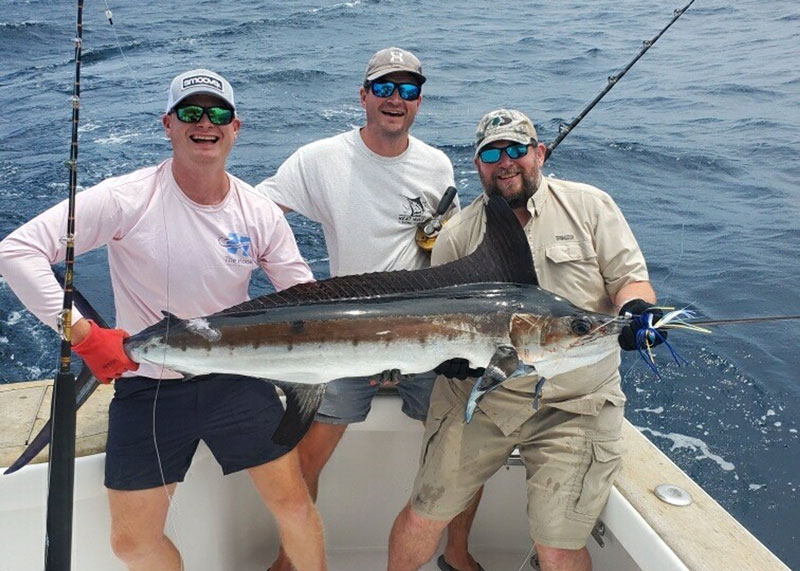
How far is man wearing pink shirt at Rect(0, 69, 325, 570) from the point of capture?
7.35 ft

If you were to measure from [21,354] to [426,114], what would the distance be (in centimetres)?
658

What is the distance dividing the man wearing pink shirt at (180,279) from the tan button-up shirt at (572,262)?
700 mm

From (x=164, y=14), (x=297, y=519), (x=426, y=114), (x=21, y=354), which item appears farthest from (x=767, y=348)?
(x=164, y=14)

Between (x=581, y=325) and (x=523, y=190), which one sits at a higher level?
(x=523, y=190)

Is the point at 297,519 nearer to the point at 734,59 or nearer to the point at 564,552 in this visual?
the point at 564,552

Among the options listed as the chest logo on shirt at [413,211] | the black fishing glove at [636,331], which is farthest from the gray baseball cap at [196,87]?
the black fishing glove at [636,331]

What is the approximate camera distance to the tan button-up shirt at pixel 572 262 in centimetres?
248

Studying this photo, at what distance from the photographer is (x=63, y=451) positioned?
1.88m

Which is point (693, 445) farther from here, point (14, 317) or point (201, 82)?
point (14, 317)

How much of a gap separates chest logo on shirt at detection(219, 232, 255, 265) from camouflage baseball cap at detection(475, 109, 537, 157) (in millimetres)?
894

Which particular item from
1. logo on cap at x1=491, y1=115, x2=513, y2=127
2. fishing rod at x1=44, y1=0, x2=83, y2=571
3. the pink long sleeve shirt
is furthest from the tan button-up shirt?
fishing rod at x1=44, y1=0, x2=83, y2=571

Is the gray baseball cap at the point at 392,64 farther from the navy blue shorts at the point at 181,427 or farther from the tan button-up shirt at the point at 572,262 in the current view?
the navy blue shorts at the point at 181,427

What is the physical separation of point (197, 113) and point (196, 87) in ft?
0.26

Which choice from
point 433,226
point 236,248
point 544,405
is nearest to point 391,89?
point 433,226
